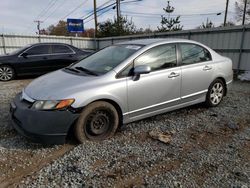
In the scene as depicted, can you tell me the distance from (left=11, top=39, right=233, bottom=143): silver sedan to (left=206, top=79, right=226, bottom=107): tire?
3 cm

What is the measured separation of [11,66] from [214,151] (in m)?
8.01

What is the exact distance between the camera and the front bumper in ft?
9.28

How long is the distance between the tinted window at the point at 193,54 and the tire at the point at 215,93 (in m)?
0.56

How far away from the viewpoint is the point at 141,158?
9.23ft

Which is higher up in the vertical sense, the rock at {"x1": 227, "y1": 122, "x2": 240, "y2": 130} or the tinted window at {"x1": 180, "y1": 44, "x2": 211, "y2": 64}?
the tinted window at {"x1": 180, "y1": 44, "x2": 211, "y2": 64}

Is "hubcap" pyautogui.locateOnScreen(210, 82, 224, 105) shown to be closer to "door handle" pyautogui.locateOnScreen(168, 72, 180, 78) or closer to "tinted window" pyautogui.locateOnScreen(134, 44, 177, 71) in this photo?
"door handle" pyautogui.locateOnScreen(168, 72, 180, 78)

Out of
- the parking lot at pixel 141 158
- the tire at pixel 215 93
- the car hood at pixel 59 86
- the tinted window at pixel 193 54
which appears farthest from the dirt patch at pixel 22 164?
the tire at pixel 215 93

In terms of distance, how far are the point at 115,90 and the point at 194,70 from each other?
69.0 inches

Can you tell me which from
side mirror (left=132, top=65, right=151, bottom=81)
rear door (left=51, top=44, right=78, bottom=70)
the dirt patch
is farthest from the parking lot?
rear door (left=51, top=44, right=78, bottom=70)

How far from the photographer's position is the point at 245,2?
2941 centimetres

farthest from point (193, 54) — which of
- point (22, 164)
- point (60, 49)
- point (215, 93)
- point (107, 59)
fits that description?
point (60, 49)

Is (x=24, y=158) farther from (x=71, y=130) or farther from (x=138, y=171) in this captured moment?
(x=138, y=171)

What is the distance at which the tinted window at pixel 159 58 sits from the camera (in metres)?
3.60

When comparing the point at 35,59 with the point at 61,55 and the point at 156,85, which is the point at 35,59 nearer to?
the point at 61,55
